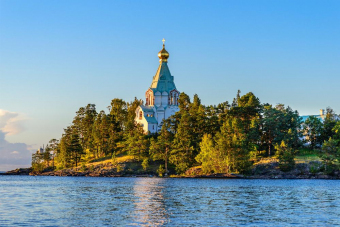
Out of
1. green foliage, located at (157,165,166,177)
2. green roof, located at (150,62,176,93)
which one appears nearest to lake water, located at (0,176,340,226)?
green foliage, located at (157,165,166,177)

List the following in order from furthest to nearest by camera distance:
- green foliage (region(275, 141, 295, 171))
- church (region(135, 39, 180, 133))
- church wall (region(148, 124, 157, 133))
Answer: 1. church (region(135, 39, 180, 133))
2. church wall (region(148, 124, 157, 133))
3. green foliage (region(275, 141, 295, 171))

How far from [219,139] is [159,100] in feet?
140

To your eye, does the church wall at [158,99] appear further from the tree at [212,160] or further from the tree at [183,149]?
the tree at [212,160]

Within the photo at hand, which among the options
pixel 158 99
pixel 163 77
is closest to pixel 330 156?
pixel 158 99

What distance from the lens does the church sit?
14675cm

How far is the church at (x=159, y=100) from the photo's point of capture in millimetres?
146750

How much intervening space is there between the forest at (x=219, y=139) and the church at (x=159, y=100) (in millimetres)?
5076

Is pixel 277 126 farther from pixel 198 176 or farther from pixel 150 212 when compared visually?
pixel 150 212

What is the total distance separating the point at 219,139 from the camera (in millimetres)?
111688

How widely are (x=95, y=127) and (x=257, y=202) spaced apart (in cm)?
10915

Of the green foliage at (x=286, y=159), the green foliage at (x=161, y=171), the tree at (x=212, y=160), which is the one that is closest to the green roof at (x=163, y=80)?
the green foliage at (x=161, y=171)

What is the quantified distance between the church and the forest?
16.7ft

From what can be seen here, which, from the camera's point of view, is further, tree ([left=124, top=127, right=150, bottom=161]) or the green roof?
the green roof

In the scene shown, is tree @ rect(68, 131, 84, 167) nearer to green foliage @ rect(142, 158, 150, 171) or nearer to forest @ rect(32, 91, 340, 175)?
forest @ rect(32, 91, 340, 175)
